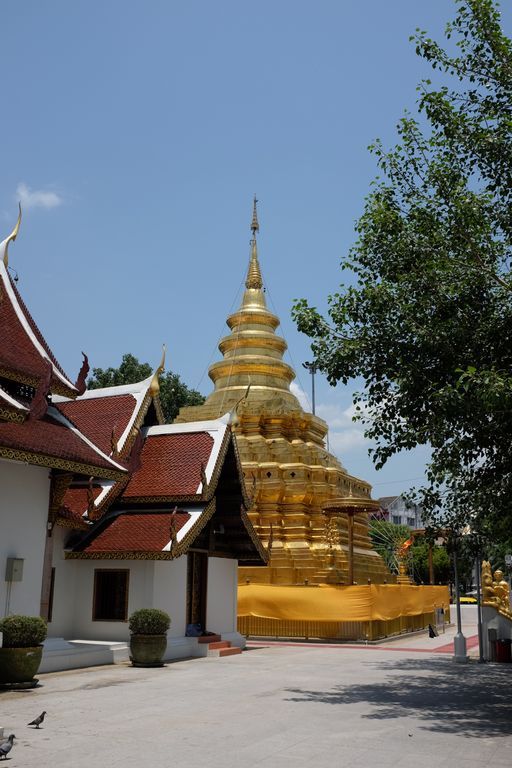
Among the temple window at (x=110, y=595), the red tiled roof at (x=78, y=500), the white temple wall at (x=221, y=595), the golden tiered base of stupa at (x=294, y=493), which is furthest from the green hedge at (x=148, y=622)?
the golden tiered base of stupa at (x=294, y=493)

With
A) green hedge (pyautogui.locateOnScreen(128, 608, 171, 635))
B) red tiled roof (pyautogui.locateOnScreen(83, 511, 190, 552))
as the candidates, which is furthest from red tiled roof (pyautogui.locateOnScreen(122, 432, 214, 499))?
green hedge (pyautogui.locateOnScreen(128, 608, 171, 635))

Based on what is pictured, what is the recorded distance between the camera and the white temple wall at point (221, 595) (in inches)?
758

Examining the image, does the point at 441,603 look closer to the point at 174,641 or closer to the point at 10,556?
the point at 174,641

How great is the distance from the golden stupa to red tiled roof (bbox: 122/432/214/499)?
8.92 m

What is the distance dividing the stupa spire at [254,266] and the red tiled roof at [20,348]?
2476 centimetres

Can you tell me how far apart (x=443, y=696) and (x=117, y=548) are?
7.32 metres

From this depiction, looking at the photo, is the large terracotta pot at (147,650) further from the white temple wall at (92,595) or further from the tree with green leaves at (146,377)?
the tree with green leaves at (146,377)

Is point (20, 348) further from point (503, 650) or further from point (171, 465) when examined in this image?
point (503, 650)

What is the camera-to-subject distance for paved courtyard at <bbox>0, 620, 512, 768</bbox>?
753cm

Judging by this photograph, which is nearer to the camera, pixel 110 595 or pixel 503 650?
pixel 110 595

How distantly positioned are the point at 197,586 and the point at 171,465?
3.04 metres

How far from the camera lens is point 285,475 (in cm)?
3191

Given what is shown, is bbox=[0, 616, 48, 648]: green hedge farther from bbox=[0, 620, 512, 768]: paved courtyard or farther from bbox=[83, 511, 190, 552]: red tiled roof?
bbox=[83, 511, 190, 552]: red tiled roof

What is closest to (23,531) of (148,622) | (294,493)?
(148,622)
